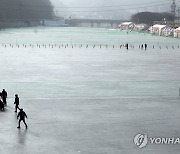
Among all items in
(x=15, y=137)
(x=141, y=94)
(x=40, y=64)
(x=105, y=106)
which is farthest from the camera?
(x=40, y=64)

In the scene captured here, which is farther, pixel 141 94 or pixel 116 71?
pixel 116 71

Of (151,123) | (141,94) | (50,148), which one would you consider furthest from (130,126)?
(141,94)

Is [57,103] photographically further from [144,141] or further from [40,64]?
[40,64]

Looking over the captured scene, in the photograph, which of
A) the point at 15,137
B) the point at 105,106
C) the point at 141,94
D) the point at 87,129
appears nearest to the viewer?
the point at 15,137

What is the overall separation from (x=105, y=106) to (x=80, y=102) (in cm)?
202

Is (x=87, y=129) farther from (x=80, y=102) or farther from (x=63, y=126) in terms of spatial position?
(x=80, y=102)

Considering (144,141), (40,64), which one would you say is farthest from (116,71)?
(144,141)

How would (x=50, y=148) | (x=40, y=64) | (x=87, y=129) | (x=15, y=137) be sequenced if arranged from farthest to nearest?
1. (x=40, y=64)
2. (x=87, y=129)
3. (x=15, y=137)
4. (x=50, y=148)

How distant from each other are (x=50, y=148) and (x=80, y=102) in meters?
10.1

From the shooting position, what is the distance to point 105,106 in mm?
26422

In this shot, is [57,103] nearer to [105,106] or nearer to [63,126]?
[105,106]

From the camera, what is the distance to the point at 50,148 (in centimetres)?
1780

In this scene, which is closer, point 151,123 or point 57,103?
point 151,123

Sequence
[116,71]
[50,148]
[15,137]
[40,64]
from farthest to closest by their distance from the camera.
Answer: [40,64] → [116,71] → [15,137] → [50,148]
